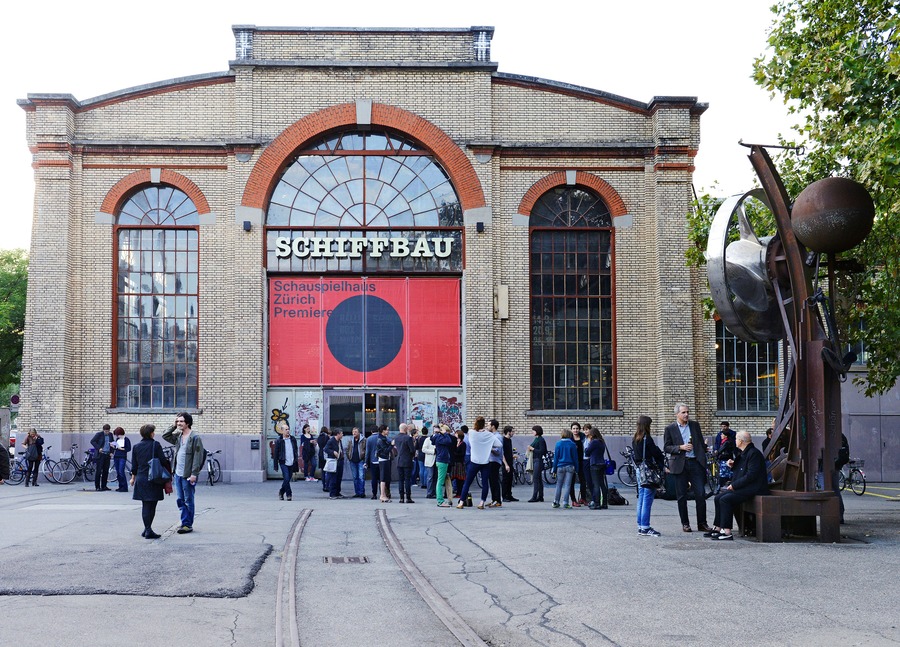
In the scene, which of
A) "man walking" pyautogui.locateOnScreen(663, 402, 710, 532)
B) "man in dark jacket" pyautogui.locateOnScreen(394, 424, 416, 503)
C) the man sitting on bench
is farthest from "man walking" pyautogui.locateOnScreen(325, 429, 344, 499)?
the man sitting on bench

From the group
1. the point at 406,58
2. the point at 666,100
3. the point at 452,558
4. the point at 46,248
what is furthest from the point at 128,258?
the point at 452,558

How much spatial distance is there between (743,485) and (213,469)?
16132 mm

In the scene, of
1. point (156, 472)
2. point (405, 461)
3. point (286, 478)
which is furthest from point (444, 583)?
point (286, 478)

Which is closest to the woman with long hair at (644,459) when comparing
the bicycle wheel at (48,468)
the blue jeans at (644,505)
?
the blue jeans at (644,505)

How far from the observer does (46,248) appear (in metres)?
26.3

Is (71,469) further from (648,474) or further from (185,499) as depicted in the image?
(648,474)

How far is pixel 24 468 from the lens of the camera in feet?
86.8

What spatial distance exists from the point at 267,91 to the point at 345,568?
18.9 meters

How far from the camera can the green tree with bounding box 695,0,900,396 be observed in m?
13.3

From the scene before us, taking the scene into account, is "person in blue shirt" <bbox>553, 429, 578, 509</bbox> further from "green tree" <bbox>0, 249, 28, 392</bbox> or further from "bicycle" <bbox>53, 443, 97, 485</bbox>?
"green tree" <bbox>0, 249, 28, 392</bbox>

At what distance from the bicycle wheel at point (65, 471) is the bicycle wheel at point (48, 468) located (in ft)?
0.26

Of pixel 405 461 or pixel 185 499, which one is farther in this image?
pixel 405 461

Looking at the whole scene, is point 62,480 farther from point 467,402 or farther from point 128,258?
point 467,402

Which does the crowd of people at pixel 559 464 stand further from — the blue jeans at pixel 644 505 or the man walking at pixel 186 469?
the man walking at pixel 186 469
